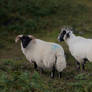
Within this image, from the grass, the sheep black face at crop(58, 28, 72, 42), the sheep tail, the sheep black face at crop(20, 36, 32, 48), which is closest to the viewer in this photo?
A: the grass

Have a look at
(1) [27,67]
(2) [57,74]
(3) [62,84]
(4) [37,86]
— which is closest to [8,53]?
(1) [27,67]

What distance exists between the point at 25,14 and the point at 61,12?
276cm

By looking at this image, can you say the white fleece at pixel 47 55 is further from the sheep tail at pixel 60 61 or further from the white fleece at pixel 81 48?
the white fleece at pixel 81 48

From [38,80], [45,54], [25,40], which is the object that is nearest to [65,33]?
[25,40]

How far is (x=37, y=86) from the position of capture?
5930 millimetres

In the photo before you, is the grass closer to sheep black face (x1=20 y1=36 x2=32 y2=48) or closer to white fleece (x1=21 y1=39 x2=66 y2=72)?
white fleece (x1=21 y1=39 x2=66 y2=72)

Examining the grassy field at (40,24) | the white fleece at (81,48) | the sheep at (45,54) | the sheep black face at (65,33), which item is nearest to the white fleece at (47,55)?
the sheep at (45,54)

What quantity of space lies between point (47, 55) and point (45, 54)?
11 cm

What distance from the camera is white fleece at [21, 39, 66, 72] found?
8281 mm

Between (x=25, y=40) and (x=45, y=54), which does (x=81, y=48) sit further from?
(x=25, y=40)

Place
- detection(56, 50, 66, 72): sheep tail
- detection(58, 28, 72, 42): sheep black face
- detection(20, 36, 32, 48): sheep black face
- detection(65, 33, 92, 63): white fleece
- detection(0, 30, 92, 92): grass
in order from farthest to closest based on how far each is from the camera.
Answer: detection(58, 28, 72, 42): sheep black face < detection(20, 36, 32, 48): sheep black face < detection(65, 33, 92, 63): white fleece < detection(56, 50, 66, 72): sheep tail < detection(0, 30, 92, 92): grass

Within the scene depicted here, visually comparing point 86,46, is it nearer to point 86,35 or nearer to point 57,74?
point 57,74

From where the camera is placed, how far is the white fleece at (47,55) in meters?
8.28

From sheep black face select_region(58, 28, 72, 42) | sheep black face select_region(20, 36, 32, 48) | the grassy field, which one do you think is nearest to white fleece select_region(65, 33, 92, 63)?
sheep black face select_region(58, 28, 72, 42)
